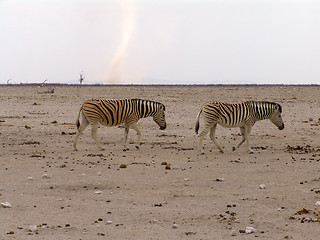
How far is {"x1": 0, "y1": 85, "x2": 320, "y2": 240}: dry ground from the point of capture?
768 centimetres

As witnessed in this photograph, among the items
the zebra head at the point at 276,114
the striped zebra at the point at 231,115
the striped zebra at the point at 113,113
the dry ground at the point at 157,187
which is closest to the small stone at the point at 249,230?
the dry ground at the point at 157,187

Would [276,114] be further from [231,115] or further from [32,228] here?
[32,228]

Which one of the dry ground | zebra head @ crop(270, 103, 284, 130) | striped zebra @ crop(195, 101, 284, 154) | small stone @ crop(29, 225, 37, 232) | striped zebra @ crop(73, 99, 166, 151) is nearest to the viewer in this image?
small stone @ crop(29, 225, 37, 232)

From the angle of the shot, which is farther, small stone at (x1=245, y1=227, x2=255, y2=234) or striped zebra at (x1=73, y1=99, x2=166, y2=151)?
striped zebra at (x1=73, y1=99, x2=166, y2=151)

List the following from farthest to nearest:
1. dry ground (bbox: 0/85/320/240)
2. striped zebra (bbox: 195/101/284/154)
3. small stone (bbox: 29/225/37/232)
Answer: striped zebra (bbox: 195/101/284/154) → dry ground (bbox: 0/85/320/240) → small stone (bbox: 29/225/37/232)

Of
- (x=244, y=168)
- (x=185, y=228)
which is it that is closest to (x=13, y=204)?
(x=185, y=228)

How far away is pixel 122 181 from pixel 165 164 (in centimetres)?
210

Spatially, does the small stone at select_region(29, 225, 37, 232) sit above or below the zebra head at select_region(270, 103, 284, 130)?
below

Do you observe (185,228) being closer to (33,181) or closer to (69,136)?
(33,181)

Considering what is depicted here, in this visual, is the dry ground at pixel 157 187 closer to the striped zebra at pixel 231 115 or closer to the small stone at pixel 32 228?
the small stone at pixel 32 228

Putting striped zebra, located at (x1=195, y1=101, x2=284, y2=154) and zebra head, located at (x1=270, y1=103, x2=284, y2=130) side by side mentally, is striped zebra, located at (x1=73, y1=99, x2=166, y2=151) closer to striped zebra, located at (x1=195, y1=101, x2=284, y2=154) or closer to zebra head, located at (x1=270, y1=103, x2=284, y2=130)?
striped zebra, located at (x1=195, y1=101, x2=284, y2=154)

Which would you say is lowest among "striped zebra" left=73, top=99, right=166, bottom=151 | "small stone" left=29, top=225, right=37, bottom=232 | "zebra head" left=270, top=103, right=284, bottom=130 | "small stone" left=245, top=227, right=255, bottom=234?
"small stone" left=29, top=225, right=37, bottom=232

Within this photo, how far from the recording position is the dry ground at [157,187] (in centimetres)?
768

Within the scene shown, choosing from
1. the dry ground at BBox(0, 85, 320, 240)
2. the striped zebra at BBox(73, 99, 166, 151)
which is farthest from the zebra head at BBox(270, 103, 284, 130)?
the striped zebra at BBox(73, 99, 166, 151)
